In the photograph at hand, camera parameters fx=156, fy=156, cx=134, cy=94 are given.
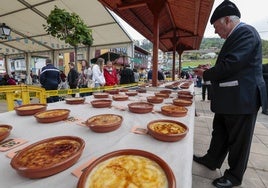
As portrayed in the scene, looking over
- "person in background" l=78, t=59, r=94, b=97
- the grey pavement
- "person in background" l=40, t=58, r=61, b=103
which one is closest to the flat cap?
the grey pavement

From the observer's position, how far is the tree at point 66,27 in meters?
3.73

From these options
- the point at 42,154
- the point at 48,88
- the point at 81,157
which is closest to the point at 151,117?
the point at 81,157

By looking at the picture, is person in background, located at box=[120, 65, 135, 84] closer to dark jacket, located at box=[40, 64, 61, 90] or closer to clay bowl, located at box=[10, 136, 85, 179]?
dark jacket, located at box=[40, 64, 61, 90]

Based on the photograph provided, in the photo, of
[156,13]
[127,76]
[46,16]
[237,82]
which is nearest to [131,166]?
[237,82]

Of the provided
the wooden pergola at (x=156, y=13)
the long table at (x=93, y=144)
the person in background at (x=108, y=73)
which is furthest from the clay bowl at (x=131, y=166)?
the person in background at (x=108, y=73)

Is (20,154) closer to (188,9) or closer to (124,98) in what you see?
(124,98)

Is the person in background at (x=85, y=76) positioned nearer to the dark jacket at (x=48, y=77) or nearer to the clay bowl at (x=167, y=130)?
the dark jacket at (x=48, y=77)

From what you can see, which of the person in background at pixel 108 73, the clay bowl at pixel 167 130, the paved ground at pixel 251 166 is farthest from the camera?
the person in background at pixel 108 73

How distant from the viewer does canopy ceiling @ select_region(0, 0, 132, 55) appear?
6855 millimetres

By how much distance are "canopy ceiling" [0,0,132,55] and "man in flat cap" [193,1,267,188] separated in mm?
6592

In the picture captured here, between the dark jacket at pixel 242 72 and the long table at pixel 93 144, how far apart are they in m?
0.44

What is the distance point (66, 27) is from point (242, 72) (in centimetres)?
395

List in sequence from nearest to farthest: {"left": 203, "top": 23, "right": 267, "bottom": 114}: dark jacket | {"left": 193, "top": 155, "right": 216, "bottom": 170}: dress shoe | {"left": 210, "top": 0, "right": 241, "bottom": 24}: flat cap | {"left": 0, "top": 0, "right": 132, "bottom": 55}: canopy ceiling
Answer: {"left": 203, "top": 23, "right": 267, "bottom": 114}: dark jacket
{"left": 210, "top": 0, "right": 241, "bottom": 24}: flat cap
{"left": 193, "top": 155, "right": 216, "bottom": 170}: dress shoe
{"left": 0, "top": 0, "right": 132, "bottom": 55}: canopy ceiling

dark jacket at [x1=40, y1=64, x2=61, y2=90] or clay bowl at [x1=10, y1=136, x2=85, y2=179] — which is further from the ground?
dark jacket at [x1=40, y1=64, x2=61, y2=90]
